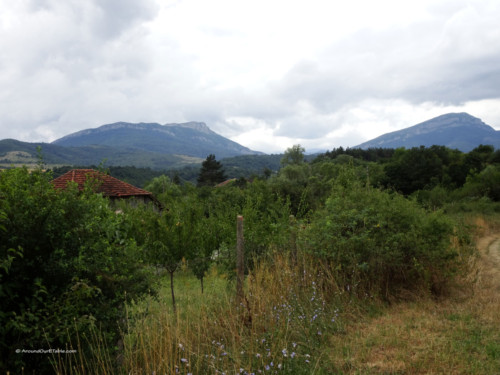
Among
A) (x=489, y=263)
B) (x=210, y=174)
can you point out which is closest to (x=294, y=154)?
(x=210, y=174)

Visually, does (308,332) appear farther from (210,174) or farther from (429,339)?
(210,174)

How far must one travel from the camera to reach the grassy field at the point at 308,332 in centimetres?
339

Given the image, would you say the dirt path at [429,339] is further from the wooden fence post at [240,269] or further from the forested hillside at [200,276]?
the wooden fence post at [240,269]

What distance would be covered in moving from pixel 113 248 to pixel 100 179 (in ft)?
3.66

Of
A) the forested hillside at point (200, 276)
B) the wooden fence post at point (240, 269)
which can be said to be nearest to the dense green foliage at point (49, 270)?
the forested hillside at point (200, 276)

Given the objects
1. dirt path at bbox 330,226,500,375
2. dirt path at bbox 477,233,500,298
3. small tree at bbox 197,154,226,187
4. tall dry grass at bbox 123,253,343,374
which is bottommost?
dirt path at bbox 477,233,500,298

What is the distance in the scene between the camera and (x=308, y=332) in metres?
4.18

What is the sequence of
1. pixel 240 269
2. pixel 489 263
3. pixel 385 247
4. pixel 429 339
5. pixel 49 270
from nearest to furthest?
pixel 49 270 → pixel 429 339 → pixel 240 269 → pixel 385 247 → pixel 489 263

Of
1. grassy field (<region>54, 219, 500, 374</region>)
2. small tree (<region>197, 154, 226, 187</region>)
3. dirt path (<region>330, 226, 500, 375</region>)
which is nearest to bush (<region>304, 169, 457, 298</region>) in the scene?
grassy field (<region>54, 219, 500, 374</region>)

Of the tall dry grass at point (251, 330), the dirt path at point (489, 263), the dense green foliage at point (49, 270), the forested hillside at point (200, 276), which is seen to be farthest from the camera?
the dirt path at point (489, 263)

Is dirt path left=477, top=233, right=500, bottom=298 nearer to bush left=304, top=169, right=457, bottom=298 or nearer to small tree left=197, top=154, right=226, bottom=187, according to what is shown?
bush left=304, top=169, right=457, bottom=298

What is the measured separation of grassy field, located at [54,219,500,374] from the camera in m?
3.39

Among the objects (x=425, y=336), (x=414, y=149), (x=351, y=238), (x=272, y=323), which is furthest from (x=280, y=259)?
(x=414, y=149)

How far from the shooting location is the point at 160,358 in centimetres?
311
